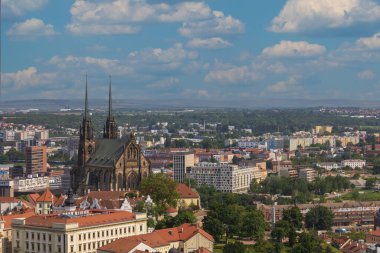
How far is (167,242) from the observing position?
5600 centimetres

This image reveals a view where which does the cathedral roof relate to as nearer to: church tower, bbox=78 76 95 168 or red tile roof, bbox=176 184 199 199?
church tower, bbox=78 76 95 168

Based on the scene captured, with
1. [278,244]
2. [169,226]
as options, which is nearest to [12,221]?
[169,226]

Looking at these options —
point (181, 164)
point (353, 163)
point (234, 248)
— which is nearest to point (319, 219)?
point (234, 248)

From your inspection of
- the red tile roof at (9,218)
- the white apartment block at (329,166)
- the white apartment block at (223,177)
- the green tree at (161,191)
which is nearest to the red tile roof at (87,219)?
the red tile roof at (9,218)

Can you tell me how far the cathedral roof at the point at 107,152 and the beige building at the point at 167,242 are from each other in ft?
82.6

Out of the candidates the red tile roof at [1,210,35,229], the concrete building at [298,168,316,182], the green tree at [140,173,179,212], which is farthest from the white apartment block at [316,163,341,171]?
the red tile roof at [1,210,35,229]

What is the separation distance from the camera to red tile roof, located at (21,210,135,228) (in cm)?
5388

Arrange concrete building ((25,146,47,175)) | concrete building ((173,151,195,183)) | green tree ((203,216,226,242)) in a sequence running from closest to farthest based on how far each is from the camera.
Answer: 1. green tree ((203,216,226,242))
2. concrete building ((173,151,195,183))
3. concrete building ((25,146,47,175))

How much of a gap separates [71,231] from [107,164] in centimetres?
3127

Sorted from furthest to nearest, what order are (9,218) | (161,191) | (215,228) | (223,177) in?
1. (223,177)
2. (161,191)
3. (215,228)
4. (9,218)

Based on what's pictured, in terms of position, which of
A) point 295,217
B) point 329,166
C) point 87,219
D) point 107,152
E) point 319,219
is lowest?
point 329,166

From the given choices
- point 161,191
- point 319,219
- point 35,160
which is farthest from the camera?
point 35,160

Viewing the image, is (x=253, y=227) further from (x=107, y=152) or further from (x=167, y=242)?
(x=107, y=152)

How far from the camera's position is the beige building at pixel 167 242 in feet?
170
